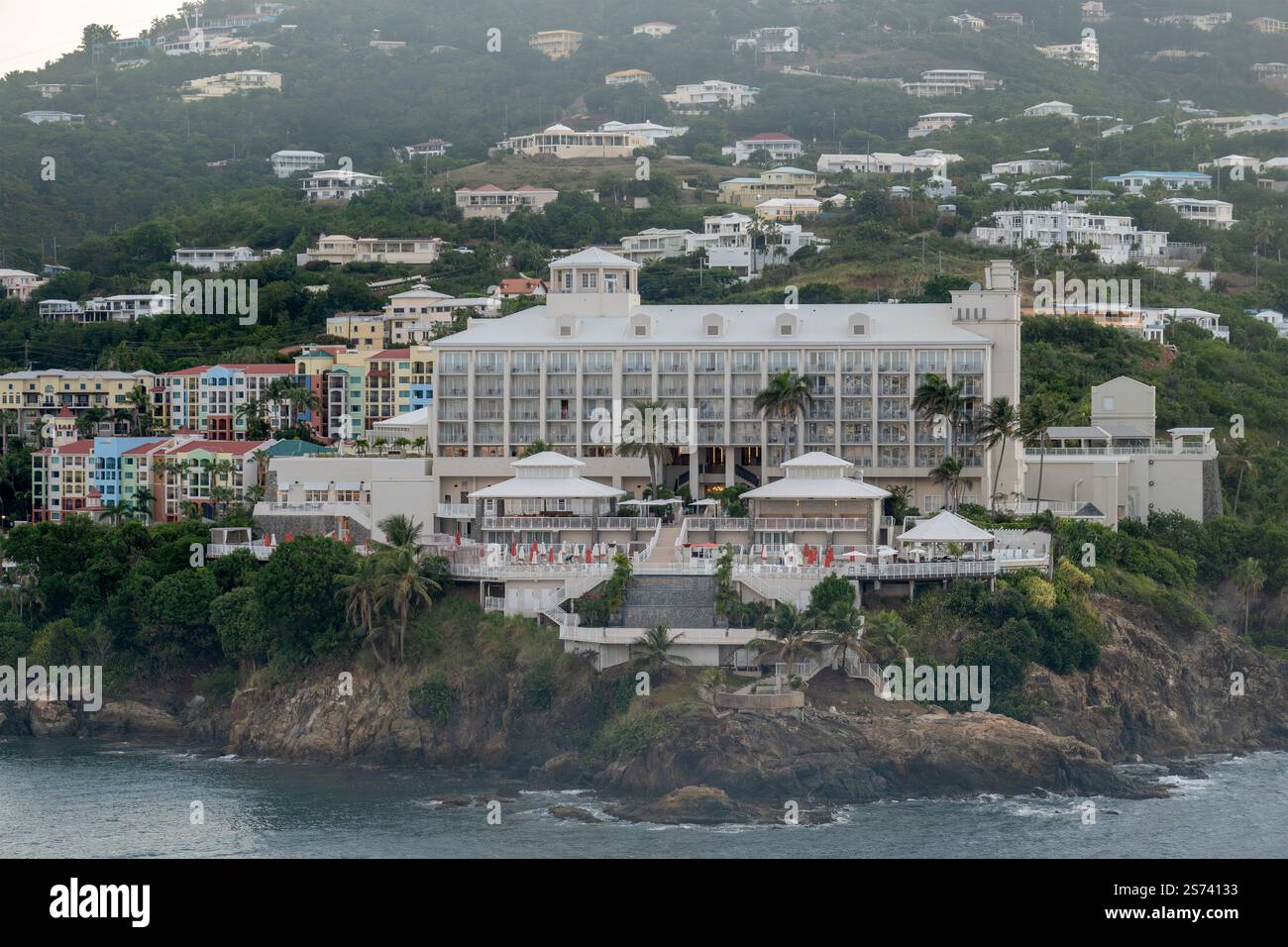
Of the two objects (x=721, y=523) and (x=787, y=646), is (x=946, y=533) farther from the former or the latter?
(x=787, y=646)

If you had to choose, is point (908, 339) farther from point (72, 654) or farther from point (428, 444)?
point (72, 654)

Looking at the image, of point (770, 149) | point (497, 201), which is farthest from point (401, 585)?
point (770, 149)

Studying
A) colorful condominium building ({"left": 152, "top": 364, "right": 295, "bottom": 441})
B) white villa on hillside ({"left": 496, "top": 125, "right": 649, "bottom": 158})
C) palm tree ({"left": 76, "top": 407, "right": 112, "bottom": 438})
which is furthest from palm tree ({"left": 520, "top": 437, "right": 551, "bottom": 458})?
white villa on hillside ({"left": 496, "top": 125, "right": 649, "bottom": 158})

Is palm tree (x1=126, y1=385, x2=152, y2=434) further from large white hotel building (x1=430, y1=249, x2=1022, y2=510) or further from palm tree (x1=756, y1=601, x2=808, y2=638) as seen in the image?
palm tree (x1=756, y1=601, x2=808, y2=638)

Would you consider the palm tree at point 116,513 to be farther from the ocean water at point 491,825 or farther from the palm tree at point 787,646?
the palm tree at point 787,646

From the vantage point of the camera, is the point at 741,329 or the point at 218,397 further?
the point at 218,397

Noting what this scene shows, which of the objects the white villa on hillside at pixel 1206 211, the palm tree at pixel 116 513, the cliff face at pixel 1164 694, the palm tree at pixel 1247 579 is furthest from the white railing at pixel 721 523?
the white villa on hillside at pixel 1206 211

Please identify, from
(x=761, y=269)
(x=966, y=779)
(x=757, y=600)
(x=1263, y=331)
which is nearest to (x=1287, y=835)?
(x=966, y=779)
